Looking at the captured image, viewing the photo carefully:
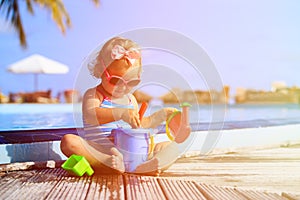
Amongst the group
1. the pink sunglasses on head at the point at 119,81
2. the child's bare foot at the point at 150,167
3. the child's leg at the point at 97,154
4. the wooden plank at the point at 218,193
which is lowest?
the wooden plank at the point at 218,193

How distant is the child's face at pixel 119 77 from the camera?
171 cm

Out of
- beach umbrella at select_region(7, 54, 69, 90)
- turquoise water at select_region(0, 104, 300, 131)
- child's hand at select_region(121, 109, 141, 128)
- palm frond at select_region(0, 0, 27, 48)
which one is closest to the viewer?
child's hand at select_region(121, 109, 141, 128)

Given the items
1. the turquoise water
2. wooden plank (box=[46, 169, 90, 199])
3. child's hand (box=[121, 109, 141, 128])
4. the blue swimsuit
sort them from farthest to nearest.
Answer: the turquoise water < the blue swimsuit < child's hand (box=[121, 109, 141, 128]) < wooden plank (box=[46, 169, 90, 199])

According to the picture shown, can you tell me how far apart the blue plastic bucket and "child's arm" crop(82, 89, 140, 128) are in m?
0.04

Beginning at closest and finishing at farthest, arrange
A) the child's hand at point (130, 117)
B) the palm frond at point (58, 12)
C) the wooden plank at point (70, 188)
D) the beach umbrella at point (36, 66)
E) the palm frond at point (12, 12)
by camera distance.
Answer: the wooden plank at point (70, 188) → the child's hand at point (130, 117) → the palm frond at point (12, 12) → the palm frond at point (58, 12) → the beach umbrella at point (36, 66)

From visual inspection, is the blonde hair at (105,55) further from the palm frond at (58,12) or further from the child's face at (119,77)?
the palm frond at (58,12)

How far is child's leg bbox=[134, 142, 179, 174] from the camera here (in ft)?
5.32

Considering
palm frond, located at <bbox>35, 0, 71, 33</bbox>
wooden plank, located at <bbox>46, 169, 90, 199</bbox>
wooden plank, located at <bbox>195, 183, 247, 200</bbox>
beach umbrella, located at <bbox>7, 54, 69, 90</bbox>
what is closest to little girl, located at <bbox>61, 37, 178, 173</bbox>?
wooden plank, located at <bbox>46, 169, 90, 199</bbox>

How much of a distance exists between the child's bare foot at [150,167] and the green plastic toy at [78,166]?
0.21 m

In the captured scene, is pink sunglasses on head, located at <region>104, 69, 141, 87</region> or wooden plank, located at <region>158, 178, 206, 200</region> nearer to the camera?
wooden plank, located at <region>158, 178, 206, 200</region>

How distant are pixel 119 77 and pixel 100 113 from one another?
0.64 feet

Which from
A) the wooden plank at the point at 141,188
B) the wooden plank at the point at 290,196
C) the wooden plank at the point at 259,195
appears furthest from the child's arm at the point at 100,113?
the wooden plank at the point at 290,196

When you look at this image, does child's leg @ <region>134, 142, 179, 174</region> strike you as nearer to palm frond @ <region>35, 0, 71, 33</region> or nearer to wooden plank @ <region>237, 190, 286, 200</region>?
wooden plank @ <region>237, 190, 286, 200</region>

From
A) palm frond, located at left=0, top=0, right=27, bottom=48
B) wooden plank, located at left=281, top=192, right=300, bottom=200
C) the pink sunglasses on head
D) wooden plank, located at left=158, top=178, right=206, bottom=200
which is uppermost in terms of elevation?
palm frond, located at left=0, top=0, right=27, bottom=48
